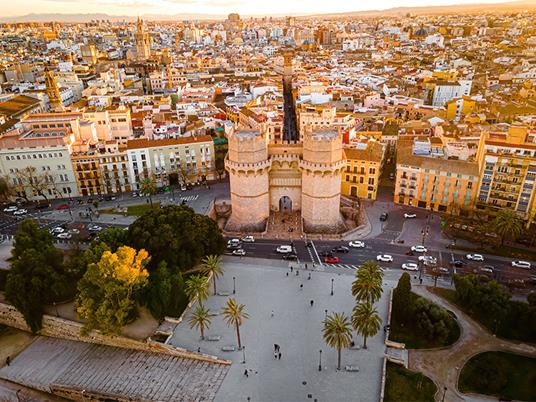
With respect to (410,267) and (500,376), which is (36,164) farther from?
(500,376)

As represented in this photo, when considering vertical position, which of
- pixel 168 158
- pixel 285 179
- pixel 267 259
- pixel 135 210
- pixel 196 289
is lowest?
pixel 135 210

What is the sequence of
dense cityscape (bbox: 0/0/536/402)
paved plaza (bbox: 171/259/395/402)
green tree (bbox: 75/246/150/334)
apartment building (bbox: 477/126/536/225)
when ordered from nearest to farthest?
1. paved plaza (bbox: 171/259/395/402)
2. dense cityscape (bbox: 0/0/536/402)
3. green tree (bbox: 75/246/150/334)
4. apartment building (bbox: 477/126/536/225)

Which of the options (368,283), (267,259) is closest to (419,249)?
(368,283)

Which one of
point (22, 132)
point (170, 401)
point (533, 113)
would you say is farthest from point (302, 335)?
point (533, 113)

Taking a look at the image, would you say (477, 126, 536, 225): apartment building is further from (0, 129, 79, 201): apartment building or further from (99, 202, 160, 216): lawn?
(0, 129, 79, 201): apartment building

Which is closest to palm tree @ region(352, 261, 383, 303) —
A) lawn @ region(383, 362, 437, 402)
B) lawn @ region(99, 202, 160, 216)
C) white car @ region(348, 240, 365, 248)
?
lawn @ region(383, 362, 437, 402)

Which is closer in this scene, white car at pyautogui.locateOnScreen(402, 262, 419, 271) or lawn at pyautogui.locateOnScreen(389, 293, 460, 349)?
lawn at pyautogui.locateOnScreen(389, 293, 460, 349)

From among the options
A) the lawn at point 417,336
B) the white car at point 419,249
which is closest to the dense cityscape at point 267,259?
the lawn at point 417,336

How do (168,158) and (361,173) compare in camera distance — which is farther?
(168,158)
